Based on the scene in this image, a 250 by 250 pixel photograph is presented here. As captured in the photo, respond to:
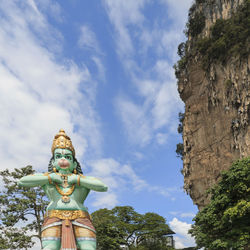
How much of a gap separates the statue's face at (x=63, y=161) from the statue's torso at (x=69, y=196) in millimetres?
471

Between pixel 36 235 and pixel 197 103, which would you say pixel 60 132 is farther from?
pixel 197 103

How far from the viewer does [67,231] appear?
6.36 meters

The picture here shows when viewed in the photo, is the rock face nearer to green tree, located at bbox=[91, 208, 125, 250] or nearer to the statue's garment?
green tree, located at bbox=[91, 208, 125, 250]

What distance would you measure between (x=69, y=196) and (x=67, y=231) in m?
0.78

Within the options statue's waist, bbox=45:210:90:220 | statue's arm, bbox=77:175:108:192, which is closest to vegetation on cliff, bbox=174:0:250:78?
statue's arm, bbox=77:175:108:192

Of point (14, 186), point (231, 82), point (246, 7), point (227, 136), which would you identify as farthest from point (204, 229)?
point (246, 7)

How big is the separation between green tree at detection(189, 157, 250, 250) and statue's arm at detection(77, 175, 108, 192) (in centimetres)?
567

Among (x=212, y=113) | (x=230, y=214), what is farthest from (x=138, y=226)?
(x=230, y=214)

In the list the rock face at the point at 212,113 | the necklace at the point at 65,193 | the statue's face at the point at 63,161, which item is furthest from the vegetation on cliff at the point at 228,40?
the necklace at the point at 65,193

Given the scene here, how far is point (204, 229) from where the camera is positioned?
491 inches

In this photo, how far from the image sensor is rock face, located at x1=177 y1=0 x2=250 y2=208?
2097 cm

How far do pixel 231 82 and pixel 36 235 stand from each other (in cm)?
1626

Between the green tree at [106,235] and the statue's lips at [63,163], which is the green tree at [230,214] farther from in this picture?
the green tree at [106,235]

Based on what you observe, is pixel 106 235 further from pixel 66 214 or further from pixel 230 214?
pixel 66 214
